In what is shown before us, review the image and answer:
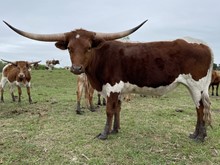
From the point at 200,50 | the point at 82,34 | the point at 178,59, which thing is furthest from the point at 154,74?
the point at 82,34

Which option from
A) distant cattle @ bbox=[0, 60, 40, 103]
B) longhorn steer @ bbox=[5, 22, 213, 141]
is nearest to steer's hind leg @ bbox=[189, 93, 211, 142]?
longhorn steer @ bbox=[5, 22, 213, 141]

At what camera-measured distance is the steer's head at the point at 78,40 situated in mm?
5797

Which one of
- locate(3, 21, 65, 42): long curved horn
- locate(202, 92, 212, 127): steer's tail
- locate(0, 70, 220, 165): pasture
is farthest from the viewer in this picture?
locate(202, 92, 212, 127): steer's tail

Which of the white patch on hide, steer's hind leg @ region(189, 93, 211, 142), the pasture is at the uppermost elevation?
the white patch on hide

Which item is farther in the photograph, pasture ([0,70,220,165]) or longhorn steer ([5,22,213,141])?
longhorn steer ([5,22,213,141])

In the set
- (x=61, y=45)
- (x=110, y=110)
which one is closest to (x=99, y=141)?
(x=110, y=110)

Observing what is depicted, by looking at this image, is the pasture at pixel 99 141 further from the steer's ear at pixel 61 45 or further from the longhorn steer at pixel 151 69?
the steer's ear at pixel 61 45

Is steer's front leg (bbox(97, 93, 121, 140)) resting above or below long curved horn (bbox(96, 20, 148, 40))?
below

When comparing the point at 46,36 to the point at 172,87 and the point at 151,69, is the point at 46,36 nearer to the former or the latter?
the point at 151,69

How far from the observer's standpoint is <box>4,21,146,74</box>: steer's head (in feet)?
19.0

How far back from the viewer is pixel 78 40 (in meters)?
5.90

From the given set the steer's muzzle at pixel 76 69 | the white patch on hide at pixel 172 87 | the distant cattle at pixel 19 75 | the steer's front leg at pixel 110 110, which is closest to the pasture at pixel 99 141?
the steer's front leg at pixel 110 110

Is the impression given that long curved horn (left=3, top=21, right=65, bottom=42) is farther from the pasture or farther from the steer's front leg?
the pasture

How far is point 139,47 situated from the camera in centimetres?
661
